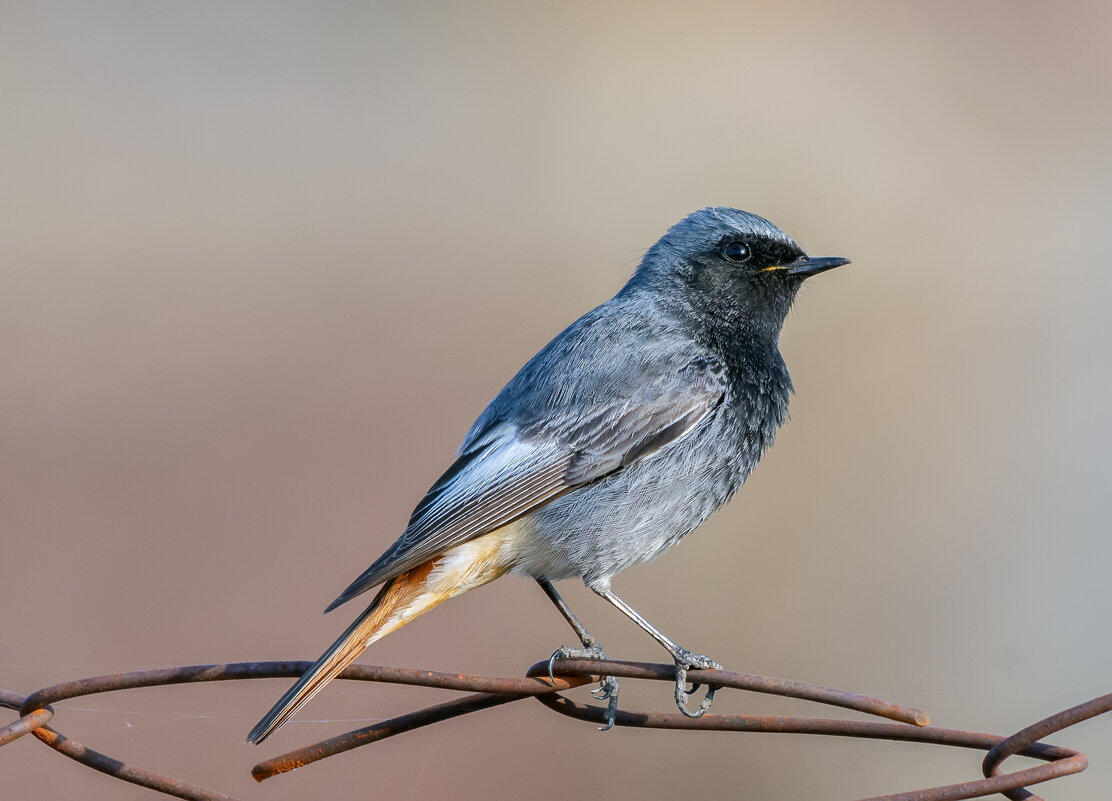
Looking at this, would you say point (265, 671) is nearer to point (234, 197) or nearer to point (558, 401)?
point (558, 401)

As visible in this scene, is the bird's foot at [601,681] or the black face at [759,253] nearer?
the bird's foot at [601,681]

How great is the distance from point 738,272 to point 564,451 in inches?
44.3

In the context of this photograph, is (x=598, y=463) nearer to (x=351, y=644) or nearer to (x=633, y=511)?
(x=633, y=511)

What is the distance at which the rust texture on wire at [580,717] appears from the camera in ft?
6.76

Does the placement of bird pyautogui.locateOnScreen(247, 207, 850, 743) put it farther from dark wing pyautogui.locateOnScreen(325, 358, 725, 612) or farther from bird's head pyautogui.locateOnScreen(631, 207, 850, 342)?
bird's head pyautogui.locateOnScreen(631, 207, 850, 342)

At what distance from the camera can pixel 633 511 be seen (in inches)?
147

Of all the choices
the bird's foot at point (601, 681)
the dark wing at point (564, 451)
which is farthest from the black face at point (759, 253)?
the bird's foot at point (601, 681)

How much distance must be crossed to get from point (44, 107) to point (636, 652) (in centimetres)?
766

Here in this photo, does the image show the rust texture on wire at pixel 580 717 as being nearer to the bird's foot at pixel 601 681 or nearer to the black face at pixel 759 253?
the bird's foot at pixel 601 681

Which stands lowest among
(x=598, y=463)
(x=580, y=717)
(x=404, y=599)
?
(x=580, y=717)

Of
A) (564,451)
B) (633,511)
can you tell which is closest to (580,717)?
(633,511)

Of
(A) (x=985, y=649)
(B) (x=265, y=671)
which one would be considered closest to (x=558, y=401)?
(B) (x=265, y=671)

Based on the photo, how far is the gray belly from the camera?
12.2ft

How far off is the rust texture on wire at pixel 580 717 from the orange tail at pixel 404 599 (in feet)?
1.18
